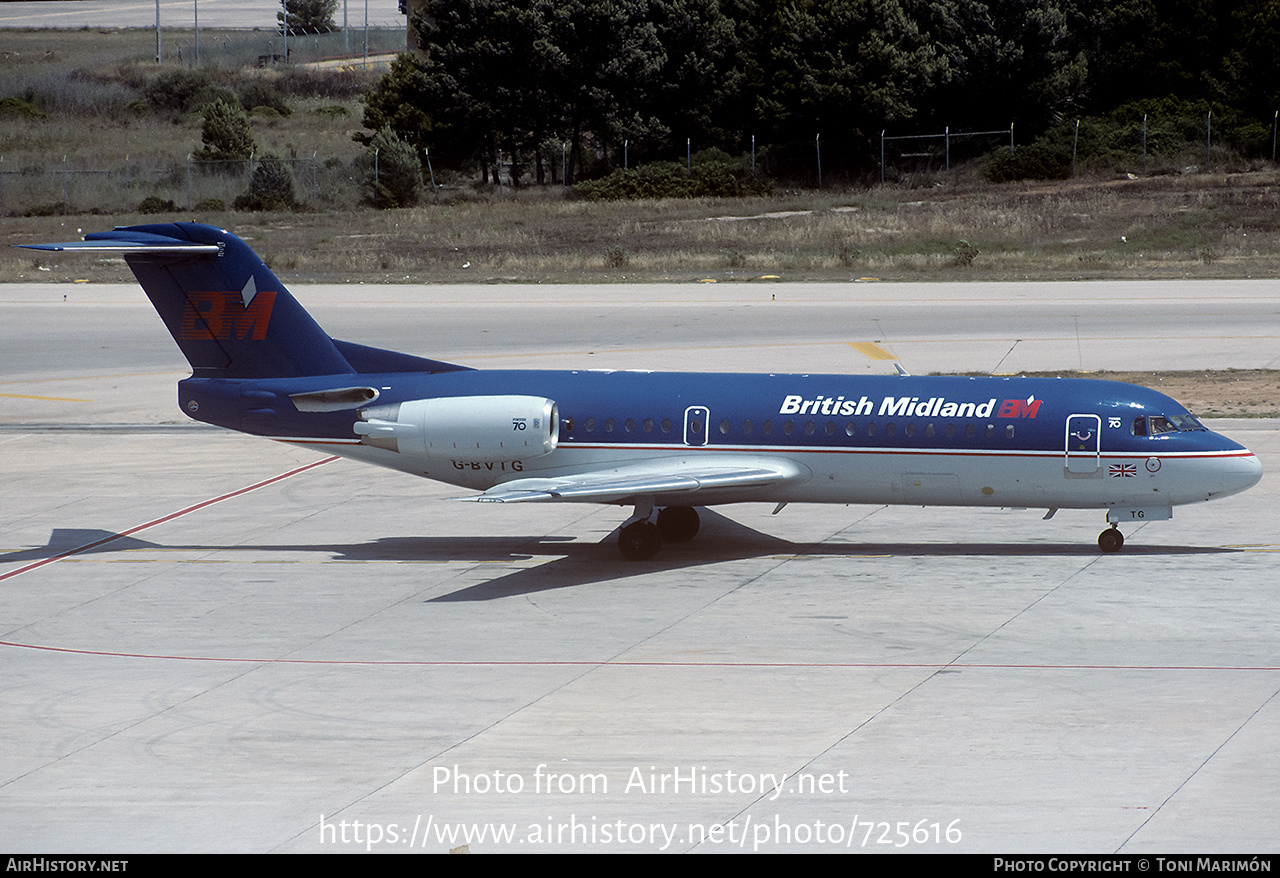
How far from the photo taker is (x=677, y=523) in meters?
26.2

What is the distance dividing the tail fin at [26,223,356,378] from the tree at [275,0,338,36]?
166314 millimetres

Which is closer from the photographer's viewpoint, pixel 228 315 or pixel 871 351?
pixel 228 315

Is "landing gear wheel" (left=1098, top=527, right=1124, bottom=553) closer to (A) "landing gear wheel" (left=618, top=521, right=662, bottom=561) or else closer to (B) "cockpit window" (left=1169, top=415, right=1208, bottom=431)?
(B) "cockpit window" (left=1169, top=415, right=1208, bottom=431)

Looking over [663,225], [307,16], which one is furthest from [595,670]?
[307,16]

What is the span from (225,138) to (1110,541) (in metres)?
82.9

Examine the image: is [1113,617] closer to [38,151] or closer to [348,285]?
[348,285]

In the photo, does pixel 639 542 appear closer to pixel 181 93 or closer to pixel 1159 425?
pixel 1159 425

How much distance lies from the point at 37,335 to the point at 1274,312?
4488 centimetres

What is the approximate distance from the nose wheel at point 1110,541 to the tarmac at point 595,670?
0.58ft

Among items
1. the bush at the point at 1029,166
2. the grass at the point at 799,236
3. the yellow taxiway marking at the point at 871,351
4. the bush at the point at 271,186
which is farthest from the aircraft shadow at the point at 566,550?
the bush at the point at 271,186

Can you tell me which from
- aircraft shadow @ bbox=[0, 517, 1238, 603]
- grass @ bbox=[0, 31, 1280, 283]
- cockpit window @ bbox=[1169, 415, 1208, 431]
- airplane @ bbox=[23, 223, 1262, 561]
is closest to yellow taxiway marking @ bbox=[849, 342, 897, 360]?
aircraft shadow @ bbox=[0, 517, 1238, 603]

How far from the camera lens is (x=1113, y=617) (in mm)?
20984

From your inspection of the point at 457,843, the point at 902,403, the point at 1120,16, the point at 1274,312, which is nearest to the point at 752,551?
the point at 902,403

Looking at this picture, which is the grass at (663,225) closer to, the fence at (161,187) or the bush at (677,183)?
the fence at (161,187)
